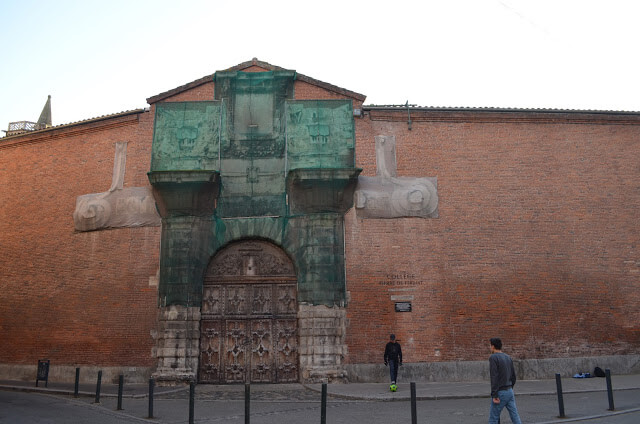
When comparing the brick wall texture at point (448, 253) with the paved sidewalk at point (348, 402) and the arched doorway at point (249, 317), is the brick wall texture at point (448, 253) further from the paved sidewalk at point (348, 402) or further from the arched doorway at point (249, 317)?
the arched doorway at point (249, 317)

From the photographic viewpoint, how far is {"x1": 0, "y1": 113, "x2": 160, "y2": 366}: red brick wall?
15414 mm

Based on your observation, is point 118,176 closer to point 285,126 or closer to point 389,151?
point 285,126

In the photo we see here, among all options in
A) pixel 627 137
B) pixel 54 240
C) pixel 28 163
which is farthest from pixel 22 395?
pixel 627 137

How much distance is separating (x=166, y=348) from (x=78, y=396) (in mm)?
2418

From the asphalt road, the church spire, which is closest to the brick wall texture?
the asphalt road

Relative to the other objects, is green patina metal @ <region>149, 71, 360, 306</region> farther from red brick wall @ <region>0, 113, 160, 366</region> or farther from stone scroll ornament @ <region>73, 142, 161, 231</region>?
red brick wall @ <region>0, 113, 160, 366</region>

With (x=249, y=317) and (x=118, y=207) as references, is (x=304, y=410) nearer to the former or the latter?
(x=249, y=317)

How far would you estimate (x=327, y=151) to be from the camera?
1606 cm

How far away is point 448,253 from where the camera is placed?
15.3 meters

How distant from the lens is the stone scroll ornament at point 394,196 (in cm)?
1559

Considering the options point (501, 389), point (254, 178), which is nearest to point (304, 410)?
point (501, 389)

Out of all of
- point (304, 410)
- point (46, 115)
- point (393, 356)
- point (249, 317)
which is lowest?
point (304, 410)

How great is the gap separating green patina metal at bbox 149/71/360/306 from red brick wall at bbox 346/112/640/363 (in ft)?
2.76

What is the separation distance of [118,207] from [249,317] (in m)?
5.29
